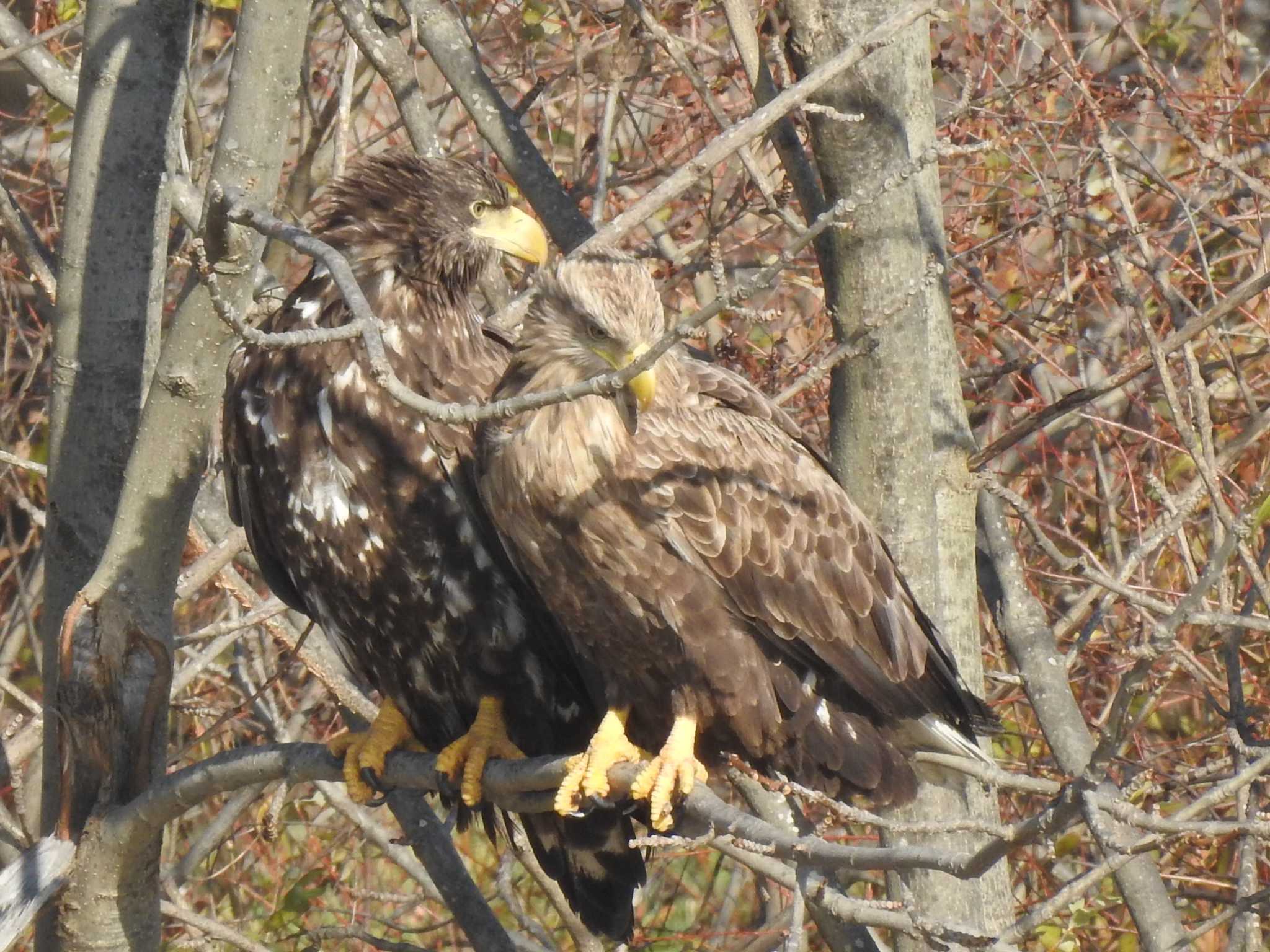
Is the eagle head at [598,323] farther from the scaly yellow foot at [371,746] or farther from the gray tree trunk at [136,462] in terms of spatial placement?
the scaly yellow foot at [371,746]

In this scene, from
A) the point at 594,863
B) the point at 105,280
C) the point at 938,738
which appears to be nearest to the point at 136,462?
the point at 105,280

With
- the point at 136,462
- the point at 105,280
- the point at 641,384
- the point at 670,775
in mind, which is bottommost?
the point at 670,775

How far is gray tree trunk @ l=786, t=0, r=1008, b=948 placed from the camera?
11.8 ft

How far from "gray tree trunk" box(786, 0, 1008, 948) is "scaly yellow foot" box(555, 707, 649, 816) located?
749 mm

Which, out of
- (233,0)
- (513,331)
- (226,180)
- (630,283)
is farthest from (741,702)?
(233,0)

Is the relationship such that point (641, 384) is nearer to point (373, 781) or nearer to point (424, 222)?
point (424, 222)

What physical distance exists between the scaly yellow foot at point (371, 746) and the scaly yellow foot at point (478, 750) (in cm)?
16

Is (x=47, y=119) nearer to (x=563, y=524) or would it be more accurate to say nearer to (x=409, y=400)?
(x=563, y=524)

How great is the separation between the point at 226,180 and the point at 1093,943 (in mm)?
4501

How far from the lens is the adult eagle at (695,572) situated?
3275 mm

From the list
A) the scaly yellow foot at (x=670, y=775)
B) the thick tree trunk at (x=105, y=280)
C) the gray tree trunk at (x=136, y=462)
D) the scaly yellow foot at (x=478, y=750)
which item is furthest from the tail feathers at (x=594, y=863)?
the thick tree trunk at (x=105, y=280)

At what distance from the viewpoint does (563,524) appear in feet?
10.8

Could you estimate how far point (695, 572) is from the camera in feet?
11.1

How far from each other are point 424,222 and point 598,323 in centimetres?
85
